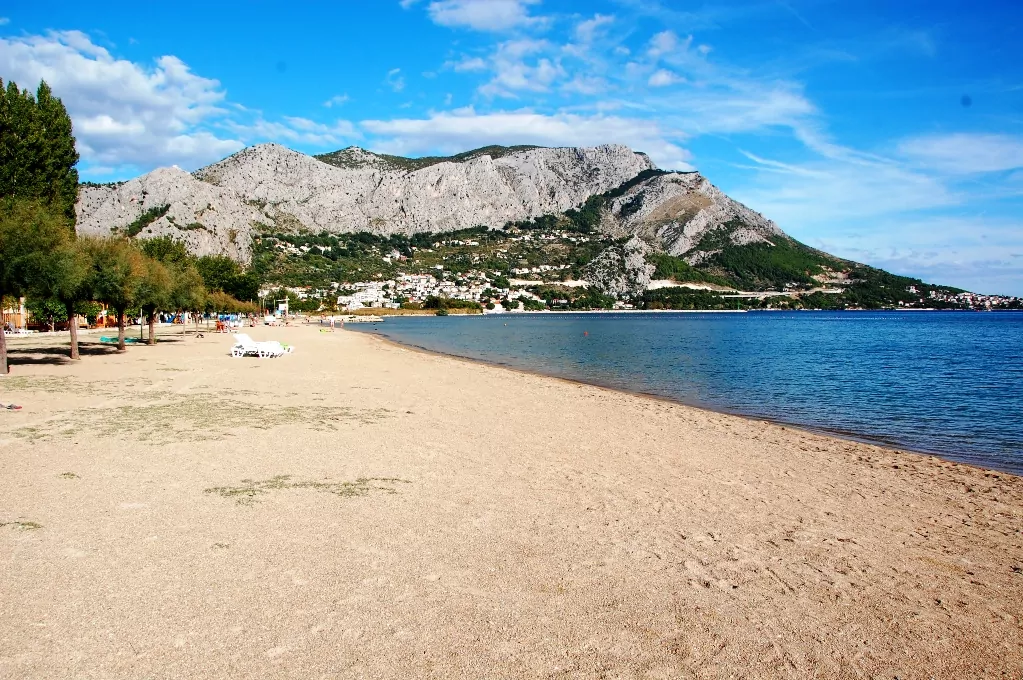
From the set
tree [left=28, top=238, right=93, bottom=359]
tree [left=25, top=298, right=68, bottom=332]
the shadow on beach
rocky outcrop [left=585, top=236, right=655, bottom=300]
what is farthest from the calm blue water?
rocky outcrop [left=585, top=236, right=655, bottom=300]

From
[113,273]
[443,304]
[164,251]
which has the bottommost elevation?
[113,273]

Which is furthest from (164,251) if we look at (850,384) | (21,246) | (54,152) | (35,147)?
(850,384)

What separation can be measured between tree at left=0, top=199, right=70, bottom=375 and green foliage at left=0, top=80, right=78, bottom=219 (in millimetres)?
7777

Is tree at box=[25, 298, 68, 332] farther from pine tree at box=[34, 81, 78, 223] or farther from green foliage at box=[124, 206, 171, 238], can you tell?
green foliage at box=[124, 206, 171, 238]

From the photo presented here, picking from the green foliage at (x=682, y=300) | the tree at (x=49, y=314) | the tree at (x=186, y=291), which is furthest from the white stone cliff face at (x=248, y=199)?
the green foliage at (x=682, y=300)

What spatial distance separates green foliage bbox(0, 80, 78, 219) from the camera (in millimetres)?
29391

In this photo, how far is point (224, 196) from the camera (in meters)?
148

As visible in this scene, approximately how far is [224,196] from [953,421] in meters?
155

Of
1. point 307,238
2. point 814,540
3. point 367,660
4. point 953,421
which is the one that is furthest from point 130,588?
point 307,238

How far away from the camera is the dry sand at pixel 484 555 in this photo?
4684mm

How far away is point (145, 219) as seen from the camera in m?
124

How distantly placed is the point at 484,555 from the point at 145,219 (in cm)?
13817

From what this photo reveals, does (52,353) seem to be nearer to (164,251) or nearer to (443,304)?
(164,251)

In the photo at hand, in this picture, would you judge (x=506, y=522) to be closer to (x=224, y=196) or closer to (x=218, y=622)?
(x=218, y=622)
